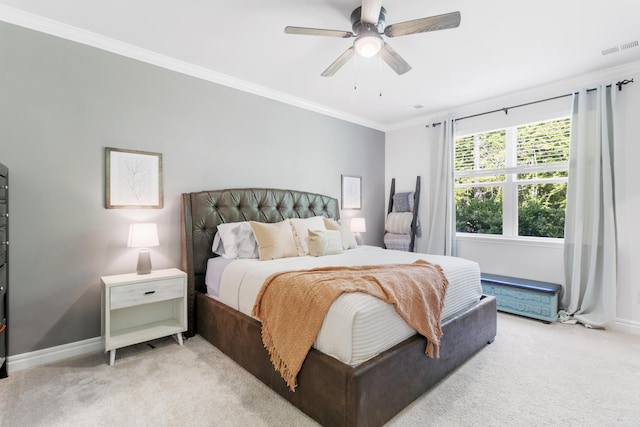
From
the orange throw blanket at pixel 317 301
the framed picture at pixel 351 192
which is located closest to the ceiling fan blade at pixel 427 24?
the orange throw blanket at pixel 317 301

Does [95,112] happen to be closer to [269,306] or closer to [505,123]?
[269,306]

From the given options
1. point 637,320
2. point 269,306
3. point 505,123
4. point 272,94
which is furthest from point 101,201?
point 637,320

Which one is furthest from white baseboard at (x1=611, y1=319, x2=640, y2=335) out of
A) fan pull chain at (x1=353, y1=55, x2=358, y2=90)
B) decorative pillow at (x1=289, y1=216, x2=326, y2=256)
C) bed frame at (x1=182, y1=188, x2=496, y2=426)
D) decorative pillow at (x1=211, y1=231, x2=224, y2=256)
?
decorative pillow at (x1=211, y1=231, x2=224, y2=256)

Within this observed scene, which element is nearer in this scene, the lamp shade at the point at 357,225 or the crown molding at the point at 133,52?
the crown molding at the point at 133,52

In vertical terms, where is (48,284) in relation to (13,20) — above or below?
below

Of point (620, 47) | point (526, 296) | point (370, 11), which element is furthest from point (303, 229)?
point (620, 47)

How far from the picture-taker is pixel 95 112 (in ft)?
8.11

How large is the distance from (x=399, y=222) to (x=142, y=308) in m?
3.46

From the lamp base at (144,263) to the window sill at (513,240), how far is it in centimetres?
374

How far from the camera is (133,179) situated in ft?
8.65

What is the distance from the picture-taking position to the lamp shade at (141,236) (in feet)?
7.89

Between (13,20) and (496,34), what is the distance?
354cm

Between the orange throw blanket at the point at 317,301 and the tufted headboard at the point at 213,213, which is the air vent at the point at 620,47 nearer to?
the orange throw blanket at the point at 317,301

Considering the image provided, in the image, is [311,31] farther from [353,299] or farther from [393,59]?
[353,299]
